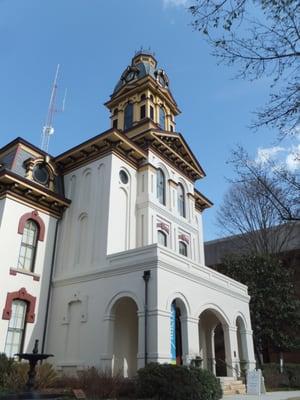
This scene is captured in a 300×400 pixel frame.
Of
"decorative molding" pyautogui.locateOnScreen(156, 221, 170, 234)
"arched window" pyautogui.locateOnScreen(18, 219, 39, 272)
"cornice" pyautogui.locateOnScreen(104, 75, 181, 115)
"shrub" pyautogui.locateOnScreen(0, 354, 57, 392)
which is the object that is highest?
"cornice" pyautogui.locateOnScreen(104, 75, 181, 115)

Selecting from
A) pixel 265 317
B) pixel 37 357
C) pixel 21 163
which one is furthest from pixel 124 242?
pixel 265 317

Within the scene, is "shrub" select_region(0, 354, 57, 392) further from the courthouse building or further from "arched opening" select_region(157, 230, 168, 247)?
"arched opening" select_region(157, 230, 168, 247)

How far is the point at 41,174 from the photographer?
1959 cm

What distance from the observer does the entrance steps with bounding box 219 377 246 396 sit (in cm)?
1503

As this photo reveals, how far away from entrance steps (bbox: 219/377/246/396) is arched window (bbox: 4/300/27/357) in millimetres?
8870

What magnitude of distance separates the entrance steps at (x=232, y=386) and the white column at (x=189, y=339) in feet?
6.90

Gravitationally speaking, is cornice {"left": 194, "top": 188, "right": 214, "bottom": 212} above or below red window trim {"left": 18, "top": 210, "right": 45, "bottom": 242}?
above

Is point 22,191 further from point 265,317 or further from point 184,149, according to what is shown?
point 265,317

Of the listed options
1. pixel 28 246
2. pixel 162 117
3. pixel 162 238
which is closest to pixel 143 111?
pixel 162 117

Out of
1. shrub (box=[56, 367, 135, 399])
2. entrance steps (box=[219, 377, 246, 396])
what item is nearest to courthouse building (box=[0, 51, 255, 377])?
entrance steps (box=[219, 377, 246, 396])

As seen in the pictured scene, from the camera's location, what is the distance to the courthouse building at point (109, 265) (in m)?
14.6

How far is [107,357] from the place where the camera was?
14109 millimetres

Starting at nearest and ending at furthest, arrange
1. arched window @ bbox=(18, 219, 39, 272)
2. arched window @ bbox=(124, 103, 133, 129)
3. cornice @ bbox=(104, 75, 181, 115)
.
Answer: arched window @ bbox=(18, 219, 39, 272) → arched window @ bbox=(124, 103, 133, 129) → cornice @ bbox=(104, 75, 181, 115)

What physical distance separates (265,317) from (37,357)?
60.4 feet
